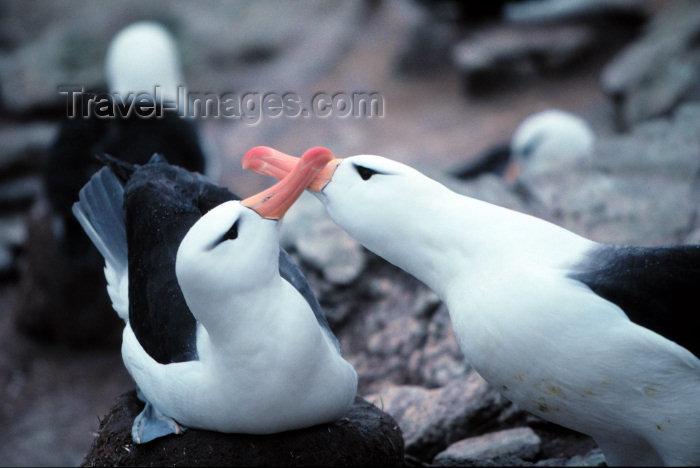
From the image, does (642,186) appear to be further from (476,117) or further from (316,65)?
(316,65)

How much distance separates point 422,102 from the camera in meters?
9.55

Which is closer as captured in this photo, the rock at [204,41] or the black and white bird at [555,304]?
the black and white bird at [555,304]

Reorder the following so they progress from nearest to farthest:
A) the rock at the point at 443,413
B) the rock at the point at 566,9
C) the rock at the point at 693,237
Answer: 1. the rock at the point at 443,413
2. the rock at the point at 693,237
3. the rock at the point at 566,9

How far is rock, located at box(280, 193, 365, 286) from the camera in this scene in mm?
4578

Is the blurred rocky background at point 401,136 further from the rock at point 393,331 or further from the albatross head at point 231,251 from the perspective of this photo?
the albatross head at point 231,251

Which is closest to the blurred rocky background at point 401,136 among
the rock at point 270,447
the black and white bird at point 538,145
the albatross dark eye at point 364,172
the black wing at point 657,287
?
the black and white bird at point 538,145

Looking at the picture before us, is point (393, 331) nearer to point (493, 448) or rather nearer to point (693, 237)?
point (493, 448)

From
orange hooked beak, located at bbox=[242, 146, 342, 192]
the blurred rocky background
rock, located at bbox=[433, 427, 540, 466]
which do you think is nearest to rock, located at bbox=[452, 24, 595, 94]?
the blurred rocky background

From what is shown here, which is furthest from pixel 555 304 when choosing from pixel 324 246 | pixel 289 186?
pixel 324 246

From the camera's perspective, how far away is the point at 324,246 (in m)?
4.68

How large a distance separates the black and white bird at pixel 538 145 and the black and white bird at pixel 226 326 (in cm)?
481

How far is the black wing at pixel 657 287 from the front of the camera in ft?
8.21

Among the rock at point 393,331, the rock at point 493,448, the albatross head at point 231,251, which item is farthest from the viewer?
the rock at point 393,331

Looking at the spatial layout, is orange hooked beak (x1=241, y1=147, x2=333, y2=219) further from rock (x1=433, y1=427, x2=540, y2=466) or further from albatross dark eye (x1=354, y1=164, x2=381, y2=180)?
rock (x1=433, y1=427, x2=540, y2=466)
